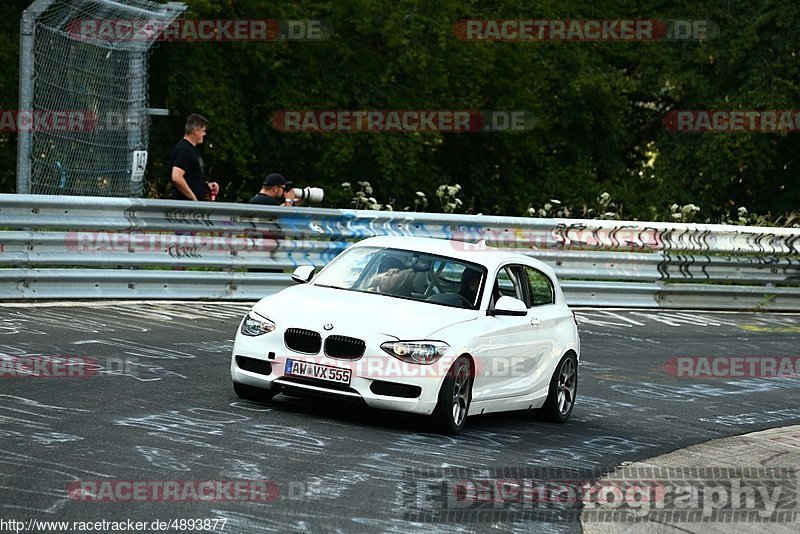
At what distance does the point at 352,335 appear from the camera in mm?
10711

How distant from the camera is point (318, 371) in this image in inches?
424

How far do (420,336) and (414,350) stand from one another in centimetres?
12

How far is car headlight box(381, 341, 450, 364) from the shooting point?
10656mm

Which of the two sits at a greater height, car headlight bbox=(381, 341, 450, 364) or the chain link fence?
the chain link fence

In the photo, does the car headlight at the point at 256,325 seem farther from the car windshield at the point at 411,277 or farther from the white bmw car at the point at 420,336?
the car windshield at the point at 411,277

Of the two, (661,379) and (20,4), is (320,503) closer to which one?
(661,379)

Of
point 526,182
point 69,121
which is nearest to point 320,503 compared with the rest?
point 69,121

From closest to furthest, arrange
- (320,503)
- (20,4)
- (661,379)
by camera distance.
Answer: (320,503), (661,379), (20,4)

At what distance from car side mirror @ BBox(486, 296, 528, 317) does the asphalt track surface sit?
895mm

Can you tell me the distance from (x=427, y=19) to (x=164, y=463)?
26.6 m
